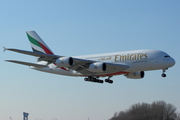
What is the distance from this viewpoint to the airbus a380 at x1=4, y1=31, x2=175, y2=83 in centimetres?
5047

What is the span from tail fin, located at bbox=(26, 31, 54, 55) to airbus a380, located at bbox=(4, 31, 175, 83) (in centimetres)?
352

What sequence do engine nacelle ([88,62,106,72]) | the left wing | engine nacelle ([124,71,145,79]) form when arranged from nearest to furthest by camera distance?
the left wing, engine nacelle ([88,62,106,72]), engine nacelle ([124,71,145,79])

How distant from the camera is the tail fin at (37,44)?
60812mm

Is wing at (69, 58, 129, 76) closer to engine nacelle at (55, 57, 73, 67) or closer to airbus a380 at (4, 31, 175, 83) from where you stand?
airbus a380 at (4, 31, 175, 83)

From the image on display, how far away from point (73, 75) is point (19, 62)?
8418 mm

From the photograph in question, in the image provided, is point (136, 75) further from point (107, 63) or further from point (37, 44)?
point (37, 44)

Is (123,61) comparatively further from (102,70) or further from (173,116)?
(173,116)

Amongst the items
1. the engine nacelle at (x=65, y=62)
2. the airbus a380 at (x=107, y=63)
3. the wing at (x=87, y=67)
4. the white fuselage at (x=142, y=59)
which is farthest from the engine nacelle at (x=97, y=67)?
the engine nacelle at (x=65, y=62)

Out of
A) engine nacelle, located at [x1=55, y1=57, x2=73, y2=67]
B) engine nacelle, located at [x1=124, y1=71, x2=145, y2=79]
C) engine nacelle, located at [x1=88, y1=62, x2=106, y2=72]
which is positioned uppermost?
engine nacelle, located at [x1=55, y1=57, x2=73, y2=67]

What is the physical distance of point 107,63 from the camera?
52250 millimetres

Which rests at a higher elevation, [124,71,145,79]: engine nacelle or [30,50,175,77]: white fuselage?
[30,50,175,77]: white fuselage

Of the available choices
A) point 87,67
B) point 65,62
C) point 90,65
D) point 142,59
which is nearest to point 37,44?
point 87,67

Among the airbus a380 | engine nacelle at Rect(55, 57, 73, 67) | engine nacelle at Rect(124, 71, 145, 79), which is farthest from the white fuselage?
engine nacelle at Rect(55, 57, 73, 67)

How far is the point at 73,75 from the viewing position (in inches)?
2235
